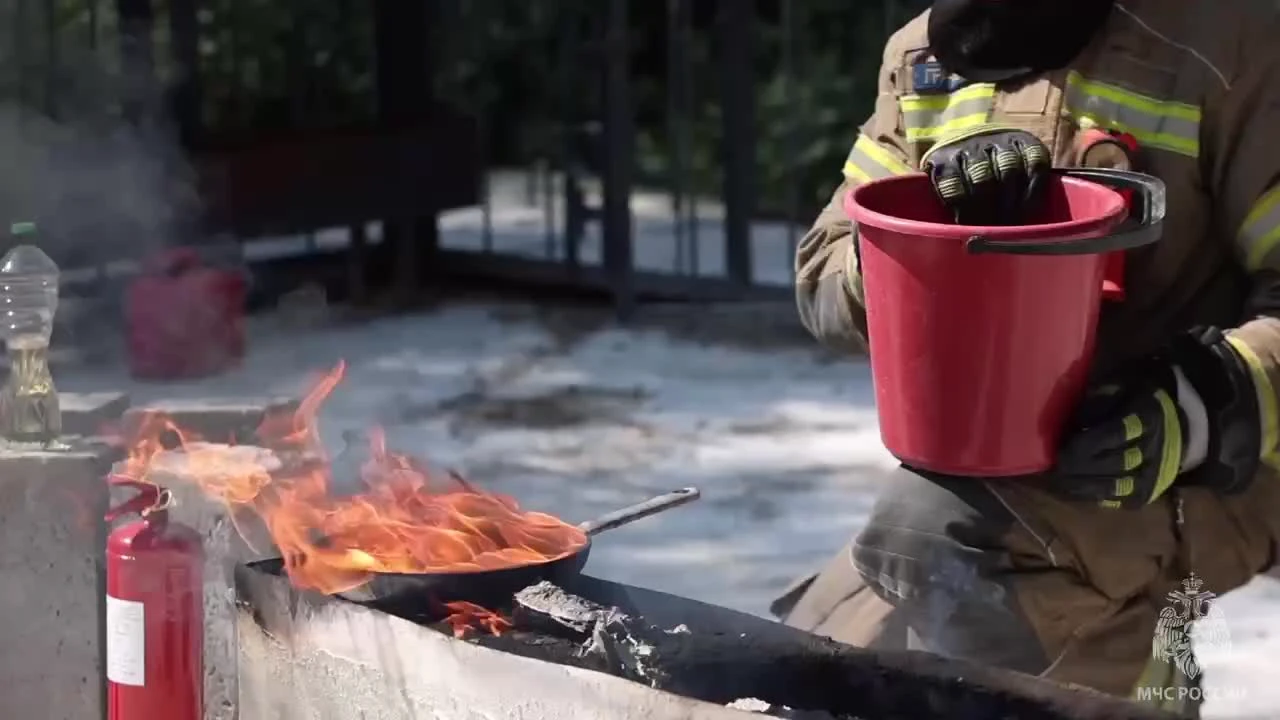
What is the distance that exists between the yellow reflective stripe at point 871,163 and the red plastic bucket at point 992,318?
1.20ft

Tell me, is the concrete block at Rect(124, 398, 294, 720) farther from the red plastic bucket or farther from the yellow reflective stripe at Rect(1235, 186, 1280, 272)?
the yellow reflective stripe at Rect(1235, 186, 1280, 272)

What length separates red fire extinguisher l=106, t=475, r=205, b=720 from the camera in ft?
8.84

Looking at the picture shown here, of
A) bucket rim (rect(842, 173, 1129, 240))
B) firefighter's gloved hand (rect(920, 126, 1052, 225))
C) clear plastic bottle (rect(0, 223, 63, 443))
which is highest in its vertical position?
firefighter's gloved hand (rect(920, 126, 1052, 225))

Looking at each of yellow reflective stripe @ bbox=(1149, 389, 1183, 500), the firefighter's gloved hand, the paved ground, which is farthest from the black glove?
the paved ground

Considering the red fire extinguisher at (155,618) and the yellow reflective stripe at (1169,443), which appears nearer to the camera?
the yellow reflective stripe at (1169,443)

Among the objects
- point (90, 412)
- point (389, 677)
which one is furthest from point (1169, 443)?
point (90, 412)

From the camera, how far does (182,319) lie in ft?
22.4

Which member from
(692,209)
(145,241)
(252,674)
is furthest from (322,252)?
(252,674)

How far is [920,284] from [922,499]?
17.3 inches

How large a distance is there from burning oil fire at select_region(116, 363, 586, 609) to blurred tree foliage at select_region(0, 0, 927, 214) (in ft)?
17.5

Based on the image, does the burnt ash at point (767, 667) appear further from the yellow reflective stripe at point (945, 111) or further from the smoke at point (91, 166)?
the smoke at point (91, 166)

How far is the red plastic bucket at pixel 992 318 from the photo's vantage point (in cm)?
230

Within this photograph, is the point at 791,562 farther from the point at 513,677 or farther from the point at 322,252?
the point at 322,252

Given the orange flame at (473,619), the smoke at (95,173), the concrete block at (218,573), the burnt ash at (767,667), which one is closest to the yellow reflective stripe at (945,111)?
the burnt ash at (767,667)
